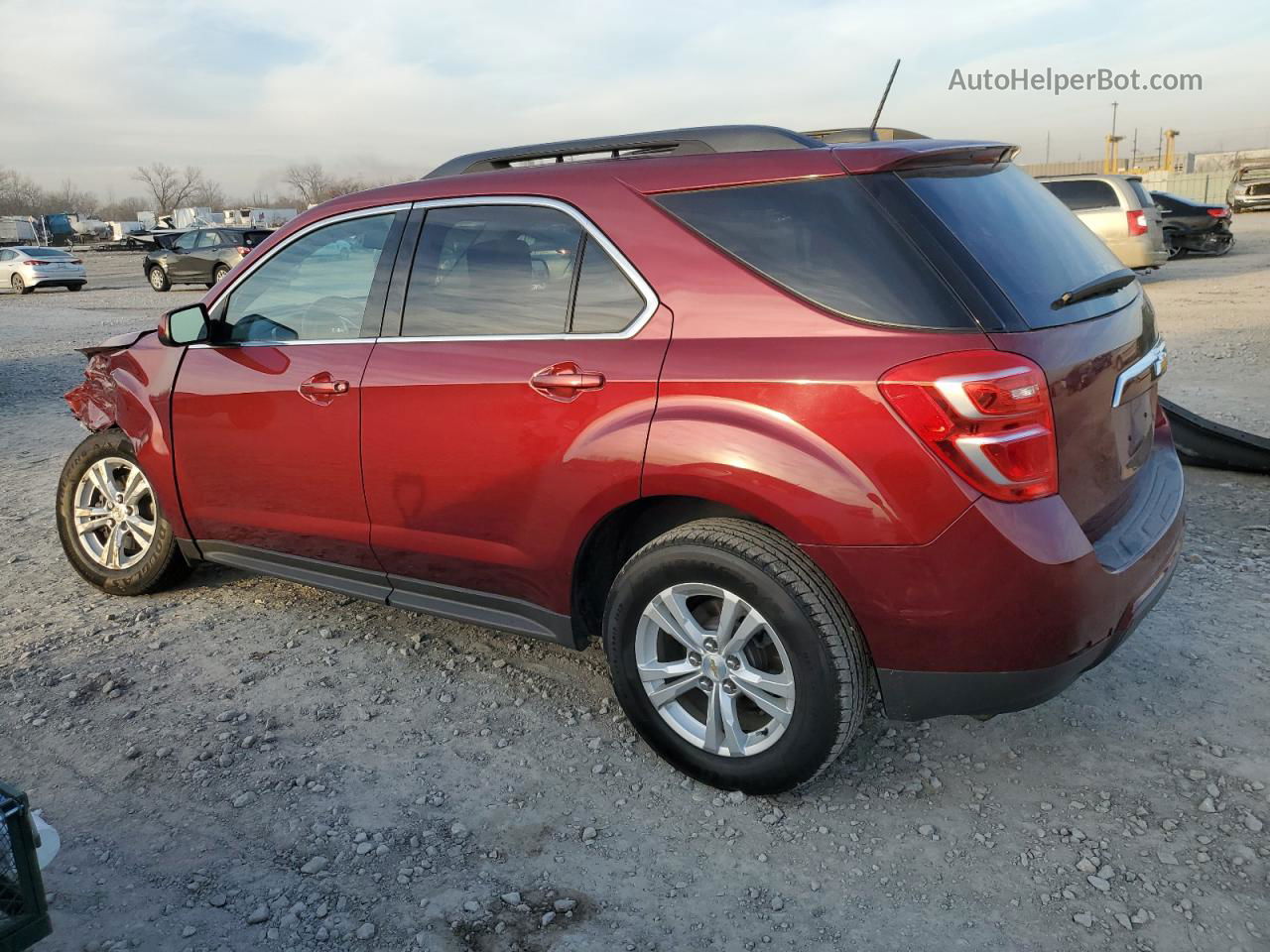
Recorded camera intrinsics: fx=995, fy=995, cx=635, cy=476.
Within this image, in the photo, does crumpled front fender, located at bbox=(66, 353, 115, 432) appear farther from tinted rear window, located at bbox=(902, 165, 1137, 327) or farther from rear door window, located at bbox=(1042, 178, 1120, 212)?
rear door window, located at bbox=(1042, 178, 1120, 212)

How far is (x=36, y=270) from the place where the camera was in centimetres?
2494

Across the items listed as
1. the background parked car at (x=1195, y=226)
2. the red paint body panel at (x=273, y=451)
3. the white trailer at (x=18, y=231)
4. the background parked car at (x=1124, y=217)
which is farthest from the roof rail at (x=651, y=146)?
the white trailer at (x=18, y=231)

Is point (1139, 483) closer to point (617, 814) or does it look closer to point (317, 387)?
point (617, 814)

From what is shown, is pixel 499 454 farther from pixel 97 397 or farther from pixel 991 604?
pixel 97 397

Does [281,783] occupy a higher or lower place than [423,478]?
lower

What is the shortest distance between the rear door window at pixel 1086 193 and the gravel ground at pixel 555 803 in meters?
12.6

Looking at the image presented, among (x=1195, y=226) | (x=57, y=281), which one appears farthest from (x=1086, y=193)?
(x=57, y=281)

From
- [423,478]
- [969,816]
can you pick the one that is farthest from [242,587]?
[969,816]

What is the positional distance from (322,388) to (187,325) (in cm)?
83

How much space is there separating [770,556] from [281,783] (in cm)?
167

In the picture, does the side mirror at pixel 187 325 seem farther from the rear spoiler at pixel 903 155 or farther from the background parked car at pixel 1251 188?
the background parked car at pixel 1251 188

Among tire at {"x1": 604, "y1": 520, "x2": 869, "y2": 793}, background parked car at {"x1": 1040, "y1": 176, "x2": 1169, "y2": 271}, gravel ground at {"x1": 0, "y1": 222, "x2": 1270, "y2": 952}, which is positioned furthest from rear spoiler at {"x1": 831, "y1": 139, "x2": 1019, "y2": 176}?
background parked car at {"x1": 1040, "y1": 176, "x2": 1169, "y2": 271}

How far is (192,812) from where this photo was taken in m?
2.93

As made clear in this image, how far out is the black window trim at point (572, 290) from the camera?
2.91 metres
